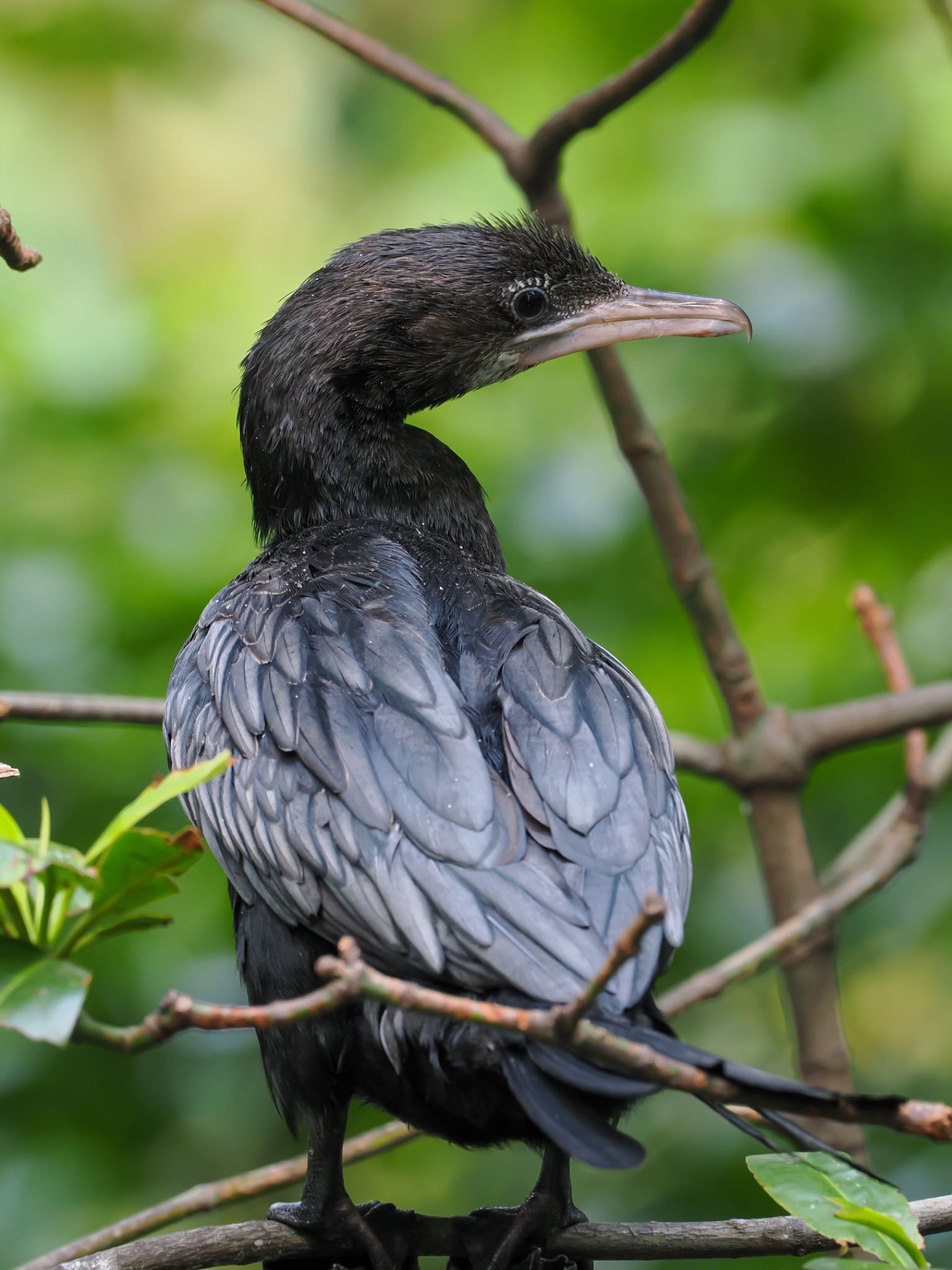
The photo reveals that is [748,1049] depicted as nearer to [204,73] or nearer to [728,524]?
[728,524]

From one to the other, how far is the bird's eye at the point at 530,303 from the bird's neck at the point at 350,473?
13.2 inches

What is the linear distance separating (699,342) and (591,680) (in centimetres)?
156

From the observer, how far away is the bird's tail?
1.61 metres

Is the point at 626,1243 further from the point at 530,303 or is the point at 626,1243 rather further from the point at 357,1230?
the point at 530,303

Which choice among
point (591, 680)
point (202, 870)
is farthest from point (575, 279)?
point (202, 870)

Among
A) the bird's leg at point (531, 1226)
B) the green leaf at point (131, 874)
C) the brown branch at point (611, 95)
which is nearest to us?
the green leaf at point (131, 874)

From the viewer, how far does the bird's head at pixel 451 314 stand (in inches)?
118

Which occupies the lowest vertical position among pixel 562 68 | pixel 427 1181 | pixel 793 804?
pixel 427 1181

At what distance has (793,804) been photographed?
3254mm

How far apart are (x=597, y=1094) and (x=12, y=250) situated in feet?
4.42

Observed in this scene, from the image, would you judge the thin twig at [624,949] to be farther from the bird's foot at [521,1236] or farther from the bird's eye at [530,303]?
the bird's eye at [530,303]

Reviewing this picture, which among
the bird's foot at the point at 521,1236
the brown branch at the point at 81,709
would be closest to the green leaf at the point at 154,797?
the bird's foot at the point at 521,1236

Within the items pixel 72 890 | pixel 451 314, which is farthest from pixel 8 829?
pixel 451 314

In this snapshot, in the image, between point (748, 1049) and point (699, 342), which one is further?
point (748, 1049)
